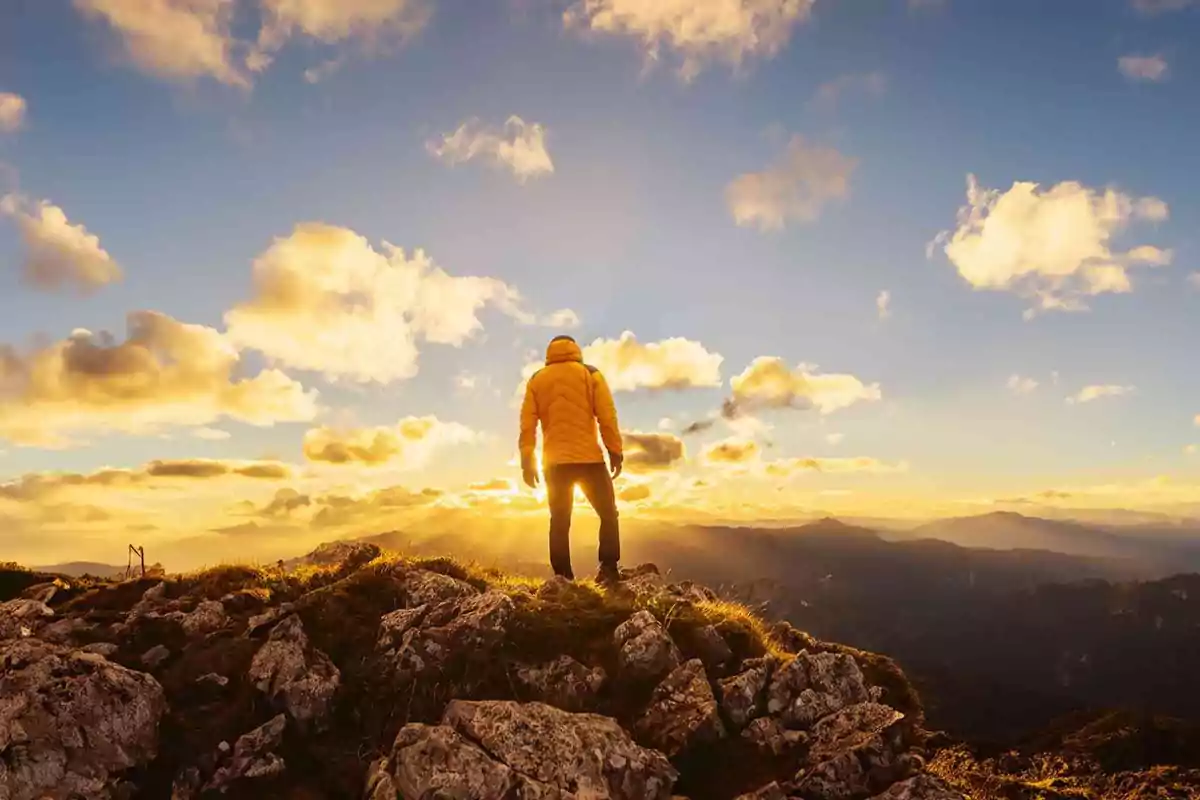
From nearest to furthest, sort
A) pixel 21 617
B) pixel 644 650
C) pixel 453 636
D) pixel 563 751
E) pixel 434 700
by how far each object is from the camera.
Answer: pixel 563 751, pixel 434 700, pixel 644 650, pixel 453 636, pixel 21 617

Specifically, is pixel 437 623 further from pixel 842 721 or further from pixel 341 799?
pixel 842 721

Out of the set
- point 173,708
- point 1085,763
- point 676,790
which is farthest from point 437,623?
point 1085,763

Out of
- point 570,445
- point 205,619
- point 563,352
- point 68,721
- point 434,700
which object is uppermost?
point 563,352

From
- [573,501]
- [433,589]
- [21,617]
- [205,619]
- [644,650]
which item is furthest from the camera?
[573,501]

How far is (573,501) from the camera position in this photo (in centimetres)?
1563

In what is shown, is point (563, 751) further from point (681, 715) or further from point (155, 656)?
point (155, 656)

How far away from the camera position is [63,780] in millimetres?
9188

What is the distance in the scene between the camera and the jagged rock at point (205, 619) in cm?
1248

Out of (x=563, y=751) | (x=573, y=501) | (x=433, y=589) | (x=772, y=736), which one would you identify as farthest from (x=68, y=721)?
(x=772, y=736)

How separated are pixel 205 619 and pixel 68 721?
305cm

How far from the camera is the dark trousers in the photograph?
608 inches

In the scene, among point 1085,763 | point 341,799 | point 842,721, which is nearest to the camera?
point 341,799

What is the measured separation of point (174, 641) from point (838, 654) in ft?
37.1

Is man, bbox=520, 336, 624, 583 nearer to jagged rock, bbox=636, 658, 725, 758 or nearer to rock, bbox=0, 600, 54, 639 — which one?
jagged rock, bbox=636, 658, 725, 758
